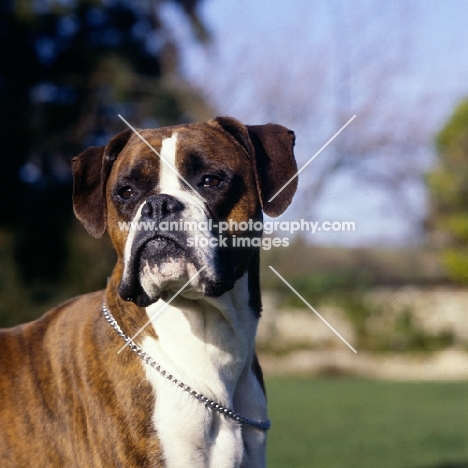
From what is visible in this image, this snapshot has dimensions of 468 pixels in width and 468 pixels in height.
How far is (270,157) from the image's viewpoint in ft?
10.9

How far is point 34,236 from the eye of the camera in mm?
16438

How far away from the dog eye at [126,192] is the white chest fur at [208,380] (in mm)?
433

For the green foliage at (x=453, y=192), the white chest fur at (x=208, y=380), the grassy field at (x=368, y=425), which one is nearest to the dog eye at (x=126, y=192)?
the white chest fur at (x=208, y=380)

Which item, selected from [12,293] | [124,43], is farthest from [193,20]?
[12,293]

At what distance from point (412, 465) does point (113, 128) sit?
11.6 meters

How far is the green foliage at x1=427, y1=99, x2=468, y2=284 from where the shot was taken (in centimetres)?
1989

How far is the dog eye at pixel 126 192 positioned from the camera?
3107 mm

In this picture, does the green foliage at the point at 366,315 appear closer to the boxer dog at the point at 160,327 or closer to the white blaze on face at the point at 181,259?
the boxer dog at the point at 160,327

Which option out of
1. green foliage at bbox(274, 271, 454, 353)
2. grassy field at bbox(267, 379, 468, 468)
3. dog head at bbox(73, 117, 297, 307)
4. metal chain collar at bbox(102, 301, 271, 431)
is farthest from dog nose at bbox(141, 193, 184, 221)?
green foliage at bbox(274, 271, 454, 353)

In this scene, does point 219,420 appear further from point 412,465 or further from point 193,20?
point 193,20

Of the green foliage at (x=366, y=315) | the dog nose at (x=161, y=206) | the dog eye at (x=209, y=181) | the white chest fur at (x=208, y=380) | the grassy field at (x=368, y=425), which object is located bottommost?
the green foliage at (x=366, y=315)

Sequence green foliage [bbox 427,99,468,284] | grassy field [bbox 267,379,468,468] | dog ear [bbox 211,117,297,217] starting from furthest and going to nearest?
green foliage [bbox 427,99,468,284], grassy field [bbox 267,379,468,468], dog ear [bbox 211,117,297,217]

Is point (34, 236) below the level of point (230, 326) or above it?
below

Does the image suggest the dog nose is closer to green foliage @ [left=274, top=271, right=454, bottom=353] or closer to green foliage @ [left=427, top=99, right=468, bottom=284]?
green foliage @ [left=274, top=271, right=454, bottom=353]
